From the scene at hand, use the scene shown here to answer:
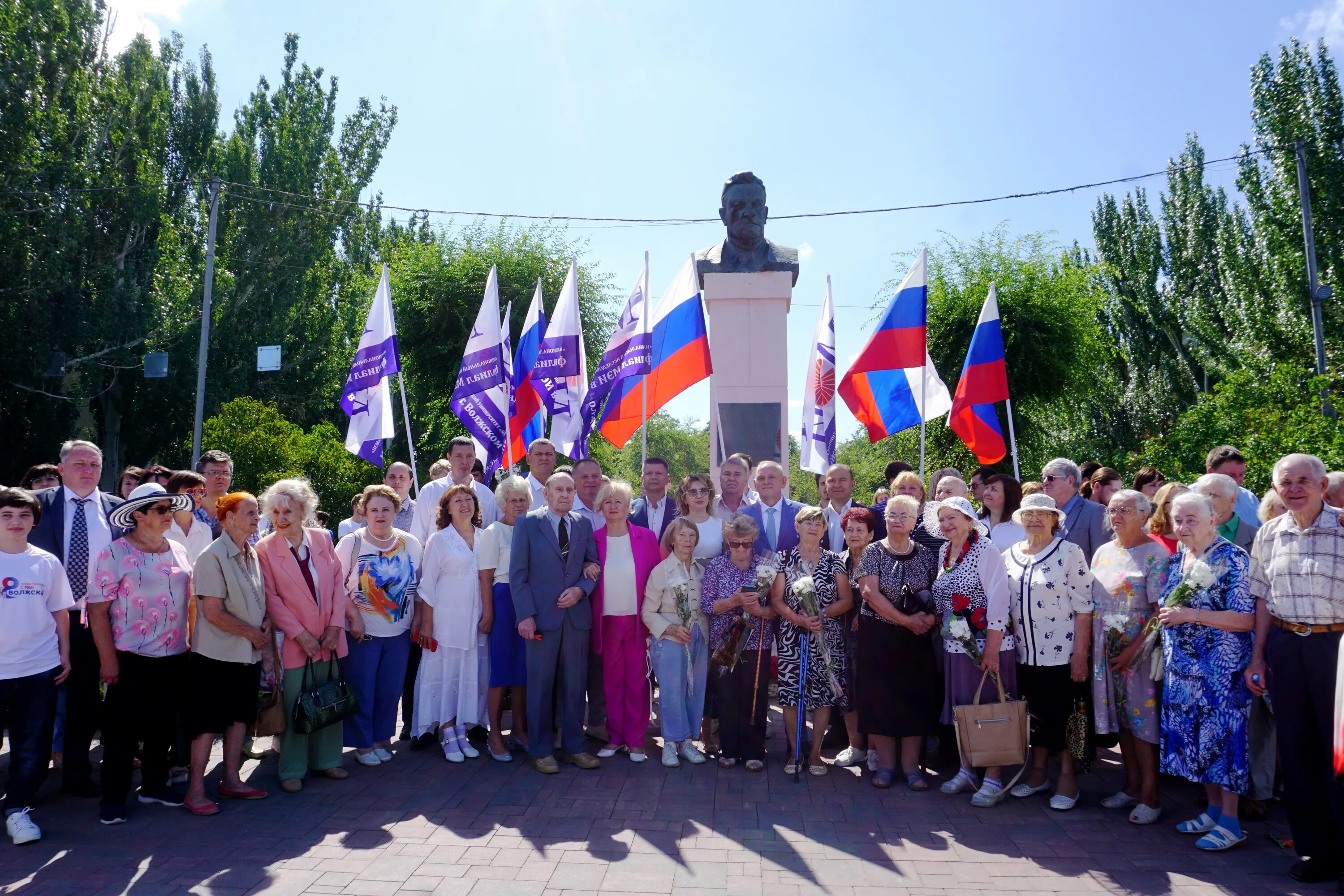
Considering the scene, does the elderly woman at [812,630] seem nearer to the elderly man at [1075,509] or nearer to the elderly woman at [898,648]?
the elderly woman at [898,648]

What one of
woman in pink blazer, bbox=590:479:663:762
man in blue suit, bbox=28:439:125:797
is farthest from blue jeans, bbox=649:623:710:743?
man in blue suit, bbox=28:439:125:797

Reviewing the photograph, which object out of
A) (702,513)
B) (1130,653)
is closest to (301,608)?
(702,513)

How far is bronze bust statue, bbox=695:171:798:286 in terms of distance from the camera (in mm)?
9219

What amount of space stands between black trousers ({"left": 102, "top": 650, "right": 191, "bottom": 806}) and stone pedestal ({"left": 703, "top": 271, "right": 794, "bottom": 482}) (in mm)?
5337

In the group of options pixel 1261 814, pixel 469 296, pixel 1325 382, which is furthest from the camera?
pixel 469 296

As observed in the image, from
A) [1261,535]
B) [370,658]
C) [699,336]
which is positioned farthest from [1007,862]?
[699,336]

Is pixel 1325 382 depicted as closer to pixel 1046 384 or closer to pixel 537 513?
pixel 1046 384

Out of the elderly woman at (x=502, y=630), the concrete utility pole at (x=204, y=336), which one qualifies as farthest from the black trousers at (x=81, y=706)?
the concrete utility pole at (x=204, y=336)

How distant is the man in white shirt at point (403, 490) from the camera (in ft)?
24.3

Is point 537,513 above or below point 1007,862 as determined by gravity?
above

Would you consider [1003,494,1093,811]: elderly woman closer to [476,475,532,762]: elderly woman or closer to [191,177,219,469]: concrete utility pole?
[476,475,532,762]: elderly woman

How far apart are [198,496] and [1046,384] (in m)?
17.4

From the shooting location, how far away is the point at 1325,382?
1102 centimetres

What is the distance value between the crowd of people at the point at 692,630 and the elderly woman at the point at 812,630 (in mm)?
20
